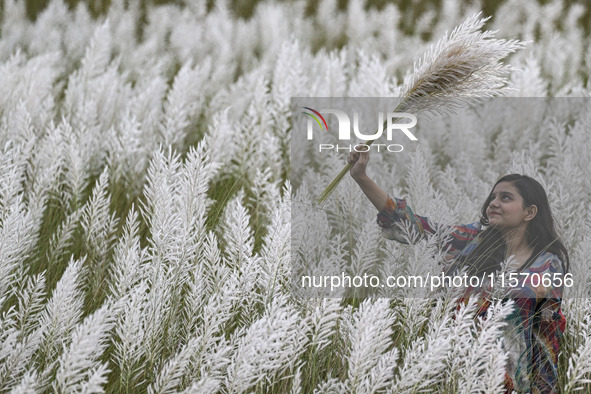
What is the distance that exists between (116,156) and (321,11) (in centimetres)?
317

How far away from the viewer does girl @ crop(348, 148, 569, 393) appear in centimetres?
162

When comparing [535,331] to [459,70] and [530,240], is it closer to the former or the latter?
[530,240]

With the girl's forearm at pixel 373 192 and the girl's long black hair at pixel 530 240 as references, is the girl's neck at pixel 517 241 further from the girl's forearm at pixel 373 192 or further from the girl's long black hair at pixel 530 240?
the girl's forearm at pixel 373 192

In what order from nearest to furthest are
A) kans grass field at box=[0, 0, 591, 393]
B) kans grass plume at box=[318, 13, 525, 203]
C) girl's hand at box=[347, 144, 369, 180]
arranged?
kans grass field at box=[0, 0, 591, 393] → kans grass plume at box=[318, 13, 525, 203] → girl's hand at box=[347, 144, 369, 180]

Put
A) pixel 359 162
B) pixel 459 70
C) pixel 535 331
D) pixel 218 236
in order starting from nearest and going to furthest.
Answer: pixel 459 70
pixel 535 331
pixel 359 162
pixel 218 236

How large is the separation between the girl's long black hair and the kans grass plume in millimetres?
296

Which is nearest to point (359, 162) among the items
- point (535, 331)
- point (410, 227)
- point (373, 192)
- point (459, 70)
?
point (373, 192)

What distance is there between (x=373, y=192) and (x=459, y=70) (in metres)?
0.41

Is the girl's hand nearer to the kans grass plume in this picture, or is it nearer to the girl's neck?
the kans grass plume

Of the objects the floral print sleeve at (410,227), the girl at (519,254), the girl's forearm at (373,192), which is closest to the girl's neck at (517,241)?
the girl at (519,254)

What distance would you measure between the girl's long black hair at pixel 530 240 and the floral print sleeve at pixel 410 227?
38 millimetres

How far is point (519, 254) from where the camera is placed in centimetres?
169

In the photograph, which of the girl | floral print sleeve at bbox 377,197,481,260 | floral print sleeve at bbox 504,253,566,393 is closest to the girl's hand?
the girl

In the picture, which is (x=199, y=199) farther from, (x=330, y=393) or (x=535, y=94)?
(x=535, y=94)
